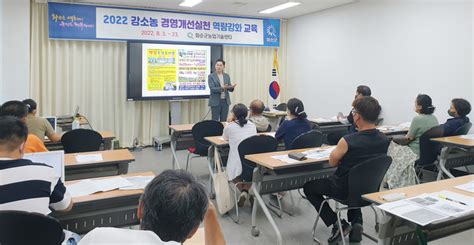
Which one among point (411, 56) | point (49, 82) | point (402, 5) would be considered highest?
point (402, 5)

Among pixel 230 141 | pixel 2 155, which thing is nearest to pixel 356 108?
pixel 230 141

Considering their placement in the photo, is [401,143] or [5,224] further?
[401,143]

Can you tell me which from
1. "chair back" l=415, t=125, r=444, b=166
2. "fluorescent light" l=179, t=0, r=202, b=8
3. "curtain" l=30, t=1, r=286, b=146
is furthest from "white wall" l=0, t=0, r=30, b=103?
"chair back" l=415, t=125, r=444, b=166

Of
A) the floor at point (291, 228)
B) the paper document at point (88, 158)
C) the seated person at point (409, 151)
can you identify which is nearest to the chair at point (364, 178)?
the floor at point (291, 228)

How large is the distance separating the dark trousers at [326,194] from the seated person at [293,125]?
0.80 m

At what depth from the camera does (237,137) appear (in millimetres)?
3523

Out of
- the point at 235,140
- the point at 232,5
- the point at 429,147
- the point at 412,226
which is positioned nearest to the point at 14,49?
the point at 232,5

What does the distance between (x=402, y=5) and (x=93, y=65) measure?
208 inches

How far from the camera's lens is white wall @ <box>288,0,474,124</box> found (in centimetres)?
490

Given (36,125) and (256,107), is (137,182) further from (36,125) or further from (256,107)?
(256,107)

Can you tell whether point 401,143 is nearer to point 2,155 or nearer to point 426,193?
point 426,193

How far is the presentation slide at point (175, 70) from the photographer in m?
6.50

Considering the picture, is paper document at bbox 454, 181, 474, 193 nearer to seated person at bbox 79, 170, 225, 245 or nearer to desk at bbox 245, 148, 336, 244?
desk at bbox 245, 148, 336, 244

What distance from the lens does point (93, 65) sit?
629 cm
